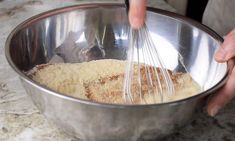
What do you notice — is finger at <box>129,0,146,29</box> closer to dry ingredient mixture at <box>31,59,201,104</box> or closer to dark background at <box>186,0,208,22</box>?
dry ingredient mixture at <box>31,59,201,104</box>

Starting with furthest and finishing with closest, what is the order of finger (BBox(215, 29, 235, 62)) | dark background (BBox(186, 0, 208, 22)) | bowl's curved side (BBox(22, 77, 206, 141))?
dark background (BBox(186, 0, 208, 22)) → finger (BBox(215, 29, 235, 62)) → bowl's curved side (BBox(22, 77, 206, 141))

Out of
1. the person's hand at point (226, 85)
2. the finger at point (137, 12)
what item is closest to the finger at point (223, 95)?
the person's hand at point (226, 85)

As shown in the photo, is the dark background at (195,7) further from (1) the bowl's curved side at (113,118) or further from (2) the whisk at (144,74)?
(1) the bowl's curved side at (113,118)

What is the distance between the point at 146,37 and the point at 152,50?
0.04m

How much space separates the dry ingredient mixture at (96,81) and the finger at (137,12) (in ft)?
0.39

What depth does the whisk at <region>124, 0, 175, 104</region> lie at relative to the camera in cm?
60

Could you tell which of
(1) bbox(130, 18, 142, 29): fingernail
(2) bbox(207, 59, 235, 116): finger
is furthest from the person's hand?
(1) bbox(130, 18, 142, 29): fingernail

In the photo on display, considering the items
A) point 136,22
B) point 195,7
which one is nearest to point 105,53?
point 136,22

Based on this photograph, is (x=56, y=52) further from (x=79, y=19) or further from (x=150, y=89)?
(x=150, y=89)

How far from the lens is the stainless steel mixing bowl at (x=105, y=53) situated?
0.45 metres

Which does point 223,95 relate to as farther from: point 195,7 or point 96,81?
point 195,7

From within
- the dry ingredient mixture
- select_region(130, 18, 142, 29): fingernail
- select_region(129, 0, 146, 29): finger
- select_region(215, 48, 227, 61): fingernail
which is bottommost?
the dry ingredient mixture

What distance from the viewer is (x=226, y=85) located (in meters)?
0.52

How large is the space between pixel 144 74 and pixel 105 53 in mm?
102
